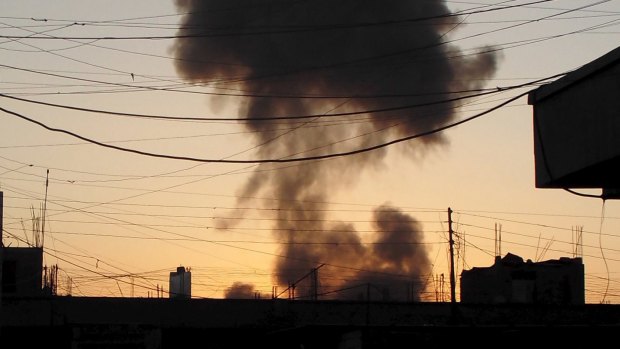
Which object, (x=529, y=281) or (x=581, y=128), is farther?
(x=529, y=281)

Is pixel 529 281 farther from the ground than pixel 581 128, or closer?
farther from the ground

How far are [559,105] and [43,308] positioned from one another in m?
38.1

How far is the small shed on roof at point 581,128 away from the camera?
42.7 ft

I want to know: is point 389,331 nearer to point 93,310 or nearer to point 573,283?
point 93,310

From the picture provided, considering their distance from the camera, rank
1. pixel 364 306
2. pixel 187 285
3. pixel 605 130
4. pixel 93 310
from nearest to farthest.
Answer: pixel 605 130 < pixel 93 310 < pixel 364 306 < pixel 187 285

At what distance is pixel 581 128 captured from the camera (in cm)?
1363

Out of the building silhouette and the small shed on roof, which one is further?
the building silhouette

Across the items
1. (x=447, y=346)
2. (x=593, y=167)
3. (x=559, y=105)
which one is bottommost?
(x=447, y=346)

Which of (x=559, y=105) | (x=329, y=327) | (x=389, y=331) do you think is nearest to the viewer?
(x=559, y=105)

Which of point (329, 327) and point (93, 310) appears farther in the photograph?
point (93, 310)

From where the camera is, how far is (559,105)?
14.3 meters

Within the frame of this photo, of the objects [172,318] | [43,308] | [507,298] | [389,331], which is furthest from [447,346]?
[507,298]

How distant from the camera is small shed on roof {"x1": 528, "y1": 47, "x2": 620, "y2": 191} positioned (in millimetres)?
13008

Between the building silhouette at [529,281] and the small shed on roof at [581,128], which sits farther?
the building silhouette at [529,281]
